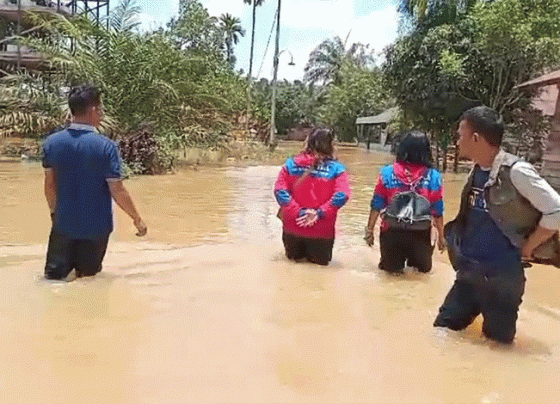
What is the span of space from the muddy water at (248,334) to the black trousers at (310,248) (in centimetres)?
11

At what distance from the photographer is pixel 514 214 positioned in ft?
12.0

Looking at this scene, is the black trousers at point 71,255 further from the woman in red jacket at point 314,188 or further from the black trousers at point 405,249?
the black trousers at point 405,249

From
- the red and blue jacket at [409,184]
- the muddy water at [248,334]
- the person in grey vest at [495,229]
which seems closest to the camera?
the muddy water at [248,334]

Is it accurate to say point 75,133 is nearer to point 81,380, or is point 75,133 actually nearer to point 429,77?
point 81,380

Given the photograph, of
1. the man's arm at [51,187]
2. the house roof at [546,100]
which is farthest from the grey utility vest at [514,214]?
the house roof at [546,100]

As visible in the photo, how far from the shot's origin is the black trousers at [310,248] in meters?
6.35

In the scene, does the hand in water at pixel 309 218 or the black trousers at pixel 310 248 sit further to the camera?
the black trousers at pixel 310 248

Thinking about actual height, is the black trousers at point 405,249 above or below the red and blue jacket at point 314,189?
below

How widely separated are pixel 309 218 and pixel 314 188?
0.27 m

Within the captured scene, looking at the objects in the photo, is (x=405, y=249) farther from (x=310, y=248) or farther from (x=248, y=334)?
(x=248, y=334)

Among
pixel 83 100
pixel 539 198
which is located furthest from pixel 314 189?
pixel 539 198

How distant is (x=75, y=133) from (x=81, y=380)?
209 centimetres

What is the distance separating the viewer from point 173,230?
8836 mm

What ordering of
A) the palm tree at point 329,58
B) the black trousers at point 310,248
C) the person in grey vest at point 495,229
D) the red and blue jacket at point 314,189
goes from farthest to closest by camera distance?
the palm tree at point 329,58 → the black trousers at point 310,248 → the red and blue jacket at point 314,189 → the person in grey vest at point 495,229
